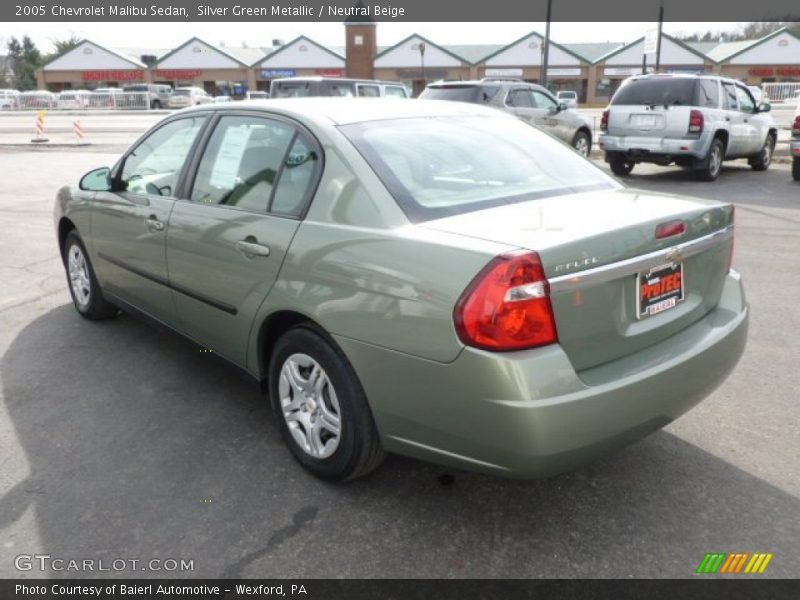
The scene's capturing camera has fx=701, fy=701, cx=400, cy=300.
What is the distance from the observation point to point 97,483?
308cm

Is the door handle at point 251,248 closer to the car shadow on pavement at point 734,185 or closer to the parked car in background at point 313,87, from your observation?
the car shadow on pavement at point 734,185

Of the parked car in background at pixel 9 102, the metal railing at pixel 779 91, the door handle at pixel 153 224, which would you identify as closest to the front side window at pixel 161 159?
the door handle at pixel 153 224

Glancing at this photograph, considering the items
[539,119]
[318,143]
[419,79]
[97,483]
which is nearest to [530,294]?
[318,143]

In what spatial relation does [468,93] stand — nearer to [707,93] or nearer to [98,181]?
[707,93]

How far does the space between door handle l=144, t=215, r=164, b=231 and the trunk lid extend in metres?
1.88

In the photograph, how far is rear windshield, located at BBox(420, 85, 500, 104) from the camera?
1384 centimetres

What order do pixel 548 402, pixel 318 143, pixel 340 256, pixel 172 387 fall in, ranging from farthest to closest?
pixel 172 387 < pixel 318 143 < pixel 340 256 < pixel 548 402

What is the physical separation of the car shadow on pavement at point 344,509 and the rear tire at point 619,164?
33.8 feet

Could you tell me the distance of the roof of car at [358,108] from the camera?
3.25 meters

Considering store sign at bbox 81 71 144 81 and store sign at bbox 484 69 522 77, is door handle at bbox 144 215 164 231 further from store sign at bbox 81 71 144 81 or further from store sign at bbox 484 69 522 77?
store sign at bbox 81 71 144 81

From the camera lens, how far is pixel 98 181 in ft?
15.4
